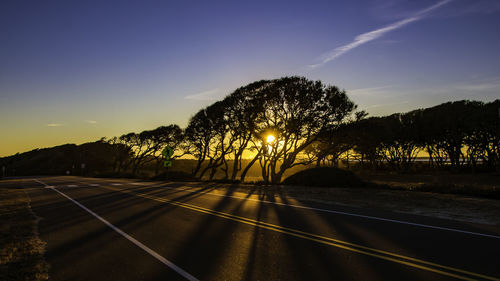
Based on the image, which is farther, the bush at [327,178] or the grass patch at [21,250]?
the bush at [327,178]

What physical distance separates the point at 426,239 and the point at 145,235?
6.84 m

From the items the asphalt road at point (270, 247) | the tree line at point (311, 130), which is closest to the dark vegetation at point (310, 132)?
the tree line at point (311, 130)

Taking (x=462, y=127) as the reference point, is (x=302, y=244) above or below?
below

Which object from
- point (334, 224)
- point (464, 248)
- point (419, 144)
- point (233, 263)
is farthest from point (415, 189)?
point (419, 144)

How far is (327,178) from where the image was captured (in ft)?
67.9

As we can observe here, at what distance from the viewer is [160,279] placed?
4727 millimetres

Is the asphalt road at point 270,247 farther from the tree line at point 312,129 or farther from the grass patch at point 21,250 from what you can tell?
the tree line at point 312,129

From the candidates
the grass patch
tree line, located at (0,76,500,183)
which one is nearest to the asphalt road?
the grass patch

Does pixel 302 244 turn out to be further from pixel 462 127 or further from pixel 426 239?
pixel 462 127

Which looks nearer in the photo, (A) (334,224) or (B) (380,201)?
(A) (334,224)

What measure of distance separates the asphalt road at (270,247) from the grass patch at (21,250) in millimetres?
256

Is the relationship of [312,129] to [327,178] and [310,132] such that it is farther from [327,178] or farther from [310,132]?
[327,178]

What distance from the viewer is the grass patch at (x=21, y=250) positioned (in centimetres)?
497

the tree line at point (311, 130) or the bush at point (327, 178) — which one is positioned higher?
the tree line at point (311, 130)
